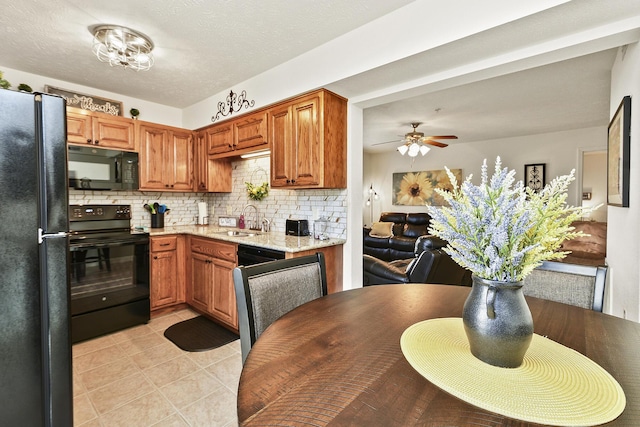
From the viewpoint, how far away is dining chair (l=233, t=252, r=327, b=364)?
3.63 feet

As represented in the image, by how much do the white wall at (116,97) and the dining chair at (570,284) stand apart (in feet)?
14.0

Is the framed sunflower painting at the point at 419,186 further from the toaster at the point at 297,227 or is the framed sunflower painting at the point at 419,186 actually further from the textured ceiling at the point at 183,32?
the textured ceiling at the point at 183,32

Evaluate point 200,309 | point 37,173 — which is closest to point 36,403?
point 37,173

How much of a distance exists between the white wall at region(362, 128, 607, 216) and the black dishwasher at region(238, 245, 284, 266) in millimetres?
4791

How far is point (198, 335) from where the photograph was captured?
110 inches

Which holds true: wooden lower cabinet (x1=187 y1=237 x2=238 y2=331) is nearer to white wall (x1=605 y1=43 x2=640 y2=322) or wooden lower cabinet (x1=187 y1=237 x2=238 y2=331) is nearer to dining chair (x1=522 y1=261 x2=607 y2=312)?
dining chair (x1=522 y1=261 x2=607 y2=312)

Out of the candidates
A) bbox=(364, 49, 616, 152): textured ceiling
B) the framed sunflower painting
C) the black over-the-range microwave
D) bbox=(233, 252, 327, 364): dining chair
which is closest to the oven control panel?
the black over-the-range microwave

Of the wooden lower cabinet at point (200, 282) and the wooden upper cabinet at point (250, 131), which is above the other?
the wooden upper cabinet at point (250, 131)

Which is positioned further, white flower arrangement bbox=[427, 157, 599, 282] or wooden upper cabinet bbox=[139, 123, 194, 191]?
wooden upper cabinet bbox=[139, 123, 194, 191]

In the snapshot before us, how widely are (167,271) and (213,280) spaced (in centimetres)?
64

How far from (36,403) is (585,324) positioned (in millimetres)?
2009

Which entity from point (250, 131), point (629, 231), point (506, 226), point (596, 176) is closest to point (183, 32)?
point (250, 131)

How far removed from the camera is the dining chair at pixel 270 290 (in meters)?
1.11

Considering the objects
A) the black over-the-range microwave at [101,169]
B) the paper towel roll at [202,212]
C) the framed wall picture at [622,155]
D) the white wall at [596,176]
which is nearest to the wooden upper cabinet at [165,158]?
the black over-the-range microwave at [101,169]
